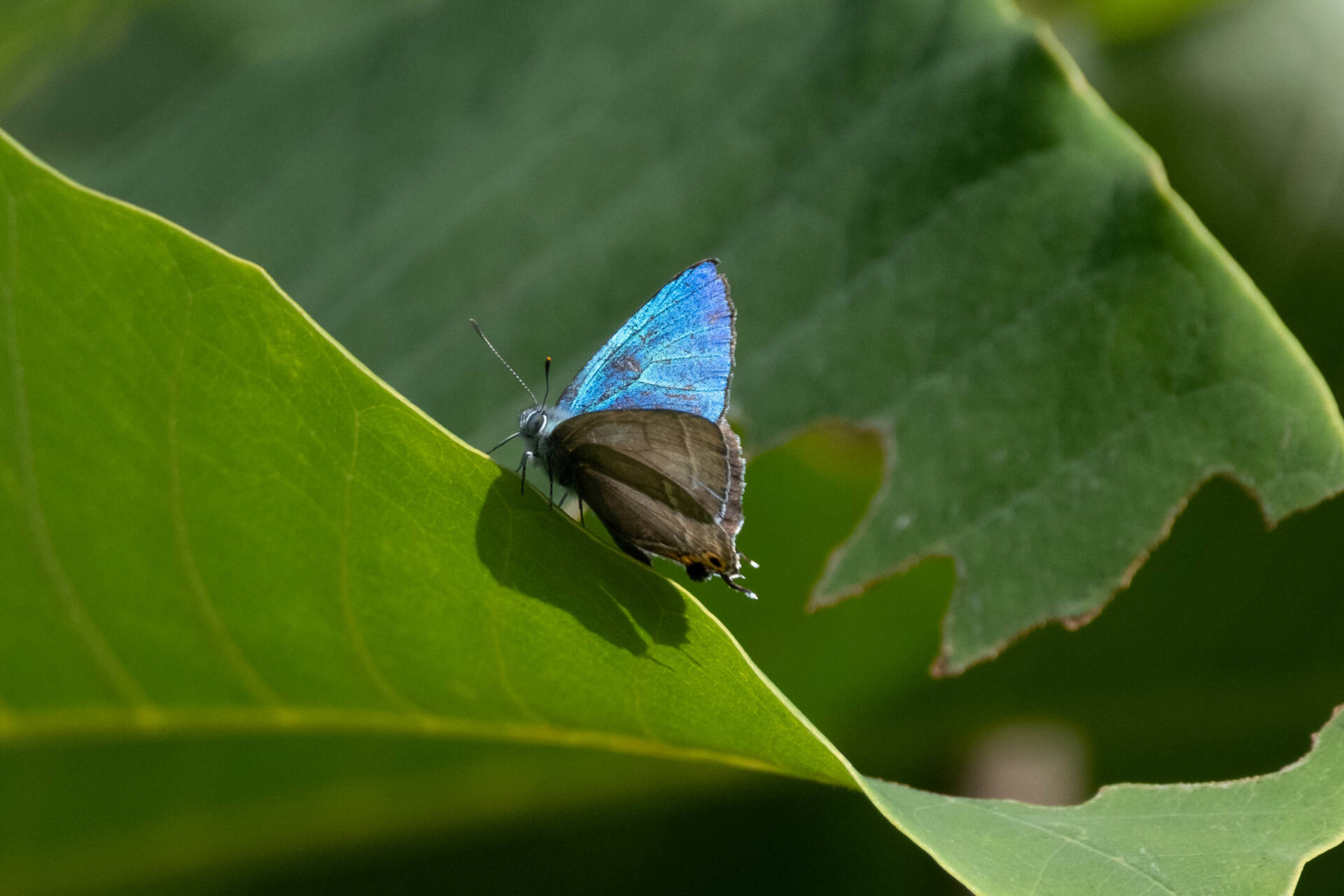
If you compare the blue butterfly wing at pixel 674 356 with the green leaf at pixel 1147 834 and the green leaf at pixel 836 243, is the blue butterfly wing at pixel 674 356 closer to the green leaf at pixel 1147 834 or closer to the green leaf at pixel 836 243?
the green leaf at pixel 836 243

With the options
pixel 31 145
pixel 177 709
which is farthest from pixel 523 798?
pixel 31 145

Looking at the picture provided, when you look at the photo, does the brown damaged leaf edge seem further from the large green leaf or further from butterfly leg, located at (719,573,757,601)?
the large green leaf

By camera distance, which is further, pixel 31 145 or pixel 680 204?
pixel 31 145

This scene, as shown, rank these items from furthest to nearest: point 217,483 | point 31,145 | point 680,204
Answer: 1. point 31,145
2. point 680,204
3. point 217,483

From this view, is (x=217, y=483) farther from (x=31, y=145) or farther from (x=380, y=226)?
(x=31, y=145)

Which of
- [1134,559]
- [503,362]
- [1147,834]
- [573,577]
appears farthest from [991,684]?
[503,362]

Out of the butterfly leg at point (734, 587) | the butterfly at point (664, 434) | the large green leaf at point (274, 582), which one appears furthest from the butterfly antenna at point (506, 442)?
the large green leaf at point (274, 582)
